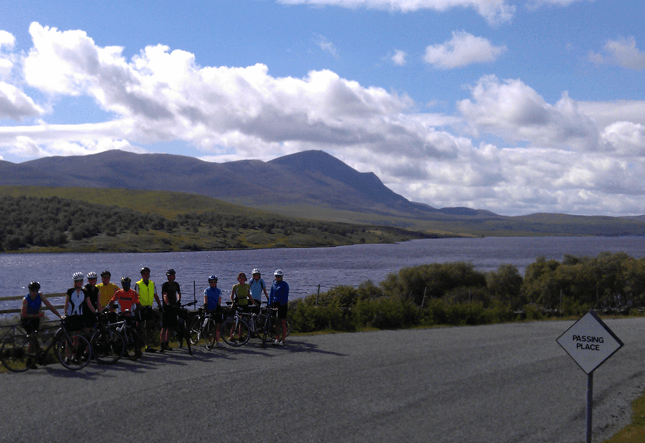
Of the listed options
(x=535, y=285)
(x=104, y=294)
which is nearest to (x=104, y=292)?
(x=104, y=294)

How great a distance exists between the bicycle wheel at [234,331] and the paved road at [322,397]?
17.8 inches

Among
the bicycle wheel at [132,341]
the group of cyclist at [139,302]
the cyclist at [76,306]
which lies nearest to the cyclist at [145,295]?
the group of cyclist at [139,302]

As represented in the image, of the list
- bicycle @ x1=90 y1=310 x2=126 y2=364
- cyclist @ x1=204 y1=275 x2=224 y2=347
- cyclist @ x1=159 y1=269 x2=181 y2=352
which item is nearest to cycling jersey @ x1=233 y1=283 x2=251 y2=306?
cyclist @ x1=204 y1=275 x2=224 y2=347

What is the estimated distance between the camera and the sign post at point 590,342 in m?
7.81

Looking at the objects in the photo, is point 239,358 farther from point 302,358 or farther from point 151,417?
point 151,417

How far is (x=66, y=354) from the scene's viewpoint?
12445 millimetres

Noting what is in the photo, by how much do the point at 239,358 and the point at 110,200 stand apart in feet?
658

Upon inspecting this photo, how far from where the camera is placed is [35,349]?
12469 millimetres

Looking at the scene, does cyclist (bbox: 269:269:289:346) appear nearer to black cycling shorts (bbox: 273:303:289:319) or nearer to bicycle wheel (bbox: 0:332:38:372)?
black cycling shorts (bbox: 273:303:289:319)

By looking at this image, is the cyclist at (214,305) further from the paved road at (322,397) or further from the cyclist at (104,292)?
the cyclist at (104,292)

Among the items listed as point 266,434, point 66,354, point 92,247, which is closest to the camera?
point 266,434

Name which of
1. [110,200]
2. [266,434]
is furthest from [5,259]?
[266,434]

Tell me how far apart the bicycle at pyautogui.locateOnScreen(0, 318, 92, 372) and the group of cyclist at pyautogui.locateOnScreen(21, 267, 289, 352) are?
22 cm

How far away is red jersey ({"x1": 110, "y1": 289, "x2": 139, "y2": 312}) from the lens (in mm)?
13836
